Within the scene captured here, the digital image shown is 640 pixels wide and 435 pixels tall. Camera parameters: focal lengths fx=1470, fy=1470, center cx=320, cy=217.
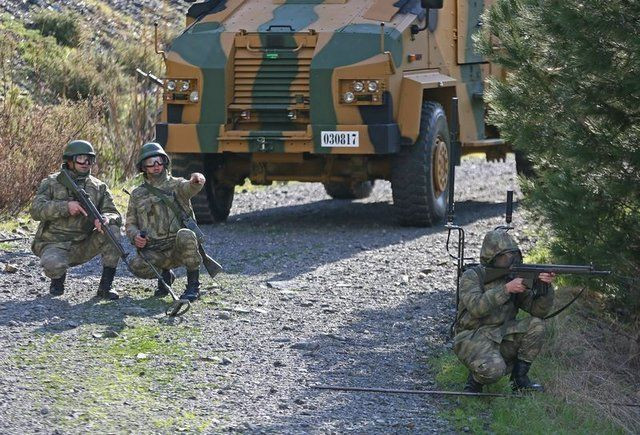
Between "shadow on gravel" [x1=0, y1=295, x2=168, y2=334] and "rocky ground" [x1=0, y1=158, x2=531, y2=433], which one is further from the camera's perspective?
"shadow on gravel" [x1=0, y1=295, x2=168, y2=334]

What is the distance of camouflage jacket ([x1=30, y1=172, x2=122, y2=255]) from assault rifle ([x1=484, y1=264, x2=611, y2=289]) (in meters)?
3.26

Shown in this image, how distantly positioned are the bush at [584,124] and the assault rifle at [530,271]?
1298 millimetres

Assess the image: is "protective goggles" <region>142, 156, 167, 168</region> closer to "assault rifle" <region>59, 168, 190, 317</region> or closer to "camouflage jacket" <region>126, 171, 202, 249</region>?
"camouflage jacket" <region>126, 171, 202, 249</region>

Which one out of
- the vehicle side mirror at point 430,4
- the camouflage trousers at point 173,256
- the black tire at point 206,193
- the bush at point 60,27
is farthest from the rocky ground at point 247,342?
the bush at point 60,27

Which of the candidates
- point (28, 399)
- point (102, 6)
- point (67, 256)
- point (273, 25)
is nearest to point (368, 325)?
point (67, 256)

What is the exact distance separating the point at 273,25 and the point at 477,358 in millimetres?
6564

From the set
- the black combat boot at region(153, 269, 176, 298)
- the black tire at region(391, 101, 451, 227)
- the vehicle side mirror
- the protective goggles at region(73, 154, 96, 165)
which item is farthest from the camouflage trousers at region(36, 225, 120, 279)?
the vehicle side mirror

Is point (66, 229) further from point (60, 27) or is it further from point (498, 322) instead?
point (60, 27)

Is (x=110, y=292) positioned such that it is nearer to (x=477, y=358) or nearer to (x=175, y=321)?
(x=175, y=321)

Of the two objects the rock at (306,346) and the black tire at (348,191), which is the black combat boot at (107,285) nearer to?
the rock at (306,346)

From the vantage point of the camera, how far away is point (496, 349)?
25.2 ft

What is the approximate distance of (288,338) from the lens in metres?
8.89

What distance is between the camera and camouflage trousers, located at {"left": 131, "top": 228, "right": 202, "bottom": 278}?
9.74 meters

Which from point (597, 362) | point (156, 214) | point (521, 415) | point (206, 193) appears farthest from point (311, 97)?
point (521, 415)
